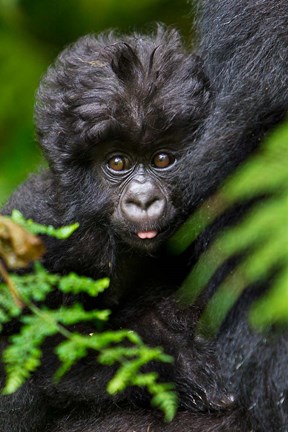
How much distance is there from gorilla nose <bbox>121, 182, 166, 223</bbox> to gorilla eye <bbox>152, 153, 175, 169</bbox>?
125 mm

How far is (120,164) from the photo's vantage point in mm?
3613

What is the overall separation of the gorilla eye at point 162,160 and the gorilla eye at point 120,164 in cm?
10

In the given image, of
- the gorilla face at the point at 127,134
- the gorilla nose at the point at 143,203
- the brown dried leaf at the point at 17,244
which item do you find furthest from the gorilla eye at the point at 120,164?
the brown dried leaf at the point at 17,244

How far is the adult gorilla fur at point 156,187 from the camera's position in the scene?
3.09 metres

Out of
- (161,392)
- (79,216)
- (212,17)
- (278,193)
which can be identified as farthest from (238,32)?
(161,392)

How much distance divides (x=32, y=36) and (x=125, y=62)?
125 inches

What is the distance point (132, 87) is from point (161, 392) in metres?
1.40

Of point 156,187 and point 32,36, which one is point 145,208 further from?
point 32,36

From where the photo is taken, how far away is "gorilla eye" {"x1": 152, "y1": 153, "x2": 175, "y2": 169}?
359 cm

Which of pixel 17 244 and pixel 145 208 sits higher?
pixel 145 208

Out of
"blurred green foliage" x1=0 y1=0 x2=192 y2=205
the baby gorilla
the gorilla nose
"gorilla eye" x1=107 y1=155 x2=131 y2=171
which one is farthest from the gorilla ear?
"blurred green foliage" x1=0 y1=0 x2=192 y2=205

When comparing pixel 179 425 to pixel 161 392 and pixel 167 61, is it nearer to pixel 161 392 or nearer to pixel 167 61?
pixel 161 392

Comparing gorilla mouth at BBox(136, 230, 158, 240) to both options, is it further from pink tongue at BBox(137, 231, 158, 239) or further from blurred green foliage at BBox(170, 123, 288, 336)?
blurred green foliage at BBox(170, 123, 288, 336)

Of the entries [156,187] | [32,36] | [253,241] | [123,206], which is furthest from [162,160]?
[32,36]
